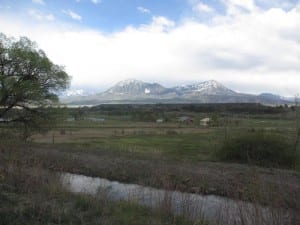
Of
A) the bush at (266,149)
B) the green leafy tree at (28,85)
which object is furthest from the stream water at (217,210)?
the green leafy tree at (28,85)

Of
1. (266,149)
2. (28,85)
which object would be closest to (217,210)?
(266,149)

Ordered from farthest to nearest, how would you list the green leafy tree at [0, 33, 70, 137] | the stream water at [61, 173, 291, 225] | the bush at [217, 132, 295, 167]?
1. the green leafy tree at [0, 33, 70, 137]
2. the bush at [217, 132, 295, 167]
3. the stream water at [61, 173, 291, 225]

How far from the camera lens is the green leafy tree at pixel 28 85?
40625mm

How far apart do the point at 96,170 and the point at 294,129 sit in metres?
18.6

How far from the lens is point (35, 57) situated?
1640 inches

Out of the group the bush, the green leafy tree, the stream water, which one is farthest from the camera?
the green leafy tree

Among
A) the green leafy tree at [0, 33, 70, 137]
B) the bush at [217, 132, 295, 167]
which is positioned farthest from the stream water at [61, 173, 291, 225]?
the green leafy tree at [0, 33, 70, 137]

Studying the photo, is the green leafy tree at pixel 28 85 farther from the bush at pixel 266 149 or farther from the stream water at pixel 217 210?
the stream water at pixel 217 210

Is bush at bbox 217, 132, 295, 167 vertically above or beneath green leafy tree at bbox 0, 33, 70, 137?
beneath

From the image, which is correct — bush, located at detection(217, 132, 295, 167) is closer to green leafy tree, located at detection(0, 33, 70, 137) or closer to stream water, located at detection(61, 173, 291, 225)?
stream water, located at detection(61, 173, 291, 225)

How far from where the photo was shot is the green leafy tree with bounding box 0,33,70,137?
4062cm

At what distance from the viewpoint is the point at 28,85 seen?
132 feet

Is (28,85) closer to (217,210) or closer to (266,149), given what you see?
(266,149)

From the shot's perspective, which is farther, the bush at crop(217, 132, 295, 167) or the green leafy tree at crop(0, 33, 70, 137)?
the green leafy tree at crop(0, 33, 70, 137)
